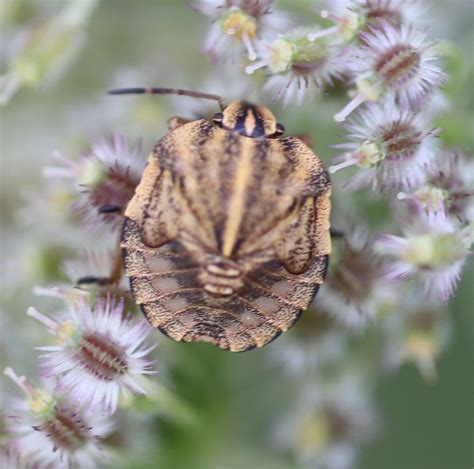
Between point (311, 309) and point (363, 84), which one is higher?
point (363, 84)

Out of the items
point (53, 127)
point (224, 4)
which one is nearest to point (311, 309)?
point (224, 4)

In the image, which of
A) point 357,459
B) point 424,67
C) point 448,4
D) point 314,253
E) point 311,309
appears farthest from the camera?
point 448,4

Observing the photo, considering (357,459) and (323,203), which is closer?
(323,203)

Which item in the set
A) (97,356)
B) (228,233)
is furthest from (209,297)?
(97,356)

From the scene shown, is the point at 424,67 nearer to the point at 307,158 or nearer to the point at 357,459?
the point at 307,158

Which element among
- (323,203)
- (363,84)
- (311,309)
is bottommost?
(311,309)

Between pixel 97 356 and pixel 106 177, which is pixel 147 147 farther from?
pixel 97 356
